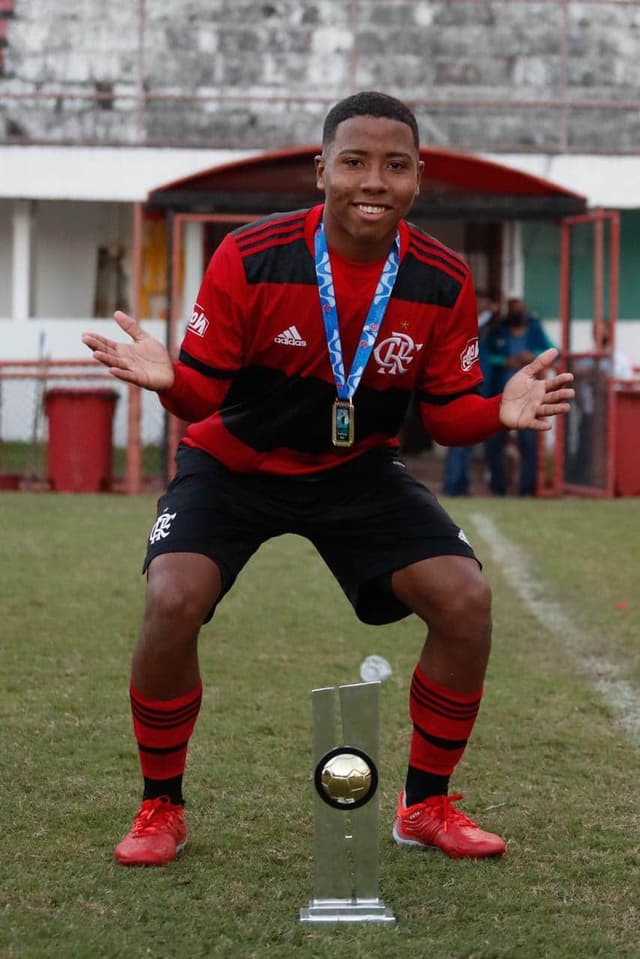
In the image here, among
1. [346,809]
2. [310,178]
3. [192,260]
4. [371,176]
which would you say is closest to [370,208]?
[371,176]

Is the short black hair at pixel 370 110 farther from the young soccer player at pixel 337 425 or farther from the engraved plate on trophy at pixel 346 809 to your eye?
the engraved plate on trophy at pixel 346 809

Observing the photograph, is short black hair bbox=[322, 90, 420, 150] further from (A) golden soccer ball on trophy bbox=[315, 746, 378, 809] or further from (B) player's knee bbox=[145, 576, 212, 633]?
(A) golden soccer ball on trophy bbox=[315, 746, 378, 809]

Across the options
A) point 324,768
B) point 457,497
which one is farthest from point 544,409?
point 457,497

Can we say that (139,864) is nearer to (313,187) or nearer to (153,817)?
(153,817)

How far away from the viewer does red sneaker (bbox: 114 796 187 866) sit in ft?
13.5

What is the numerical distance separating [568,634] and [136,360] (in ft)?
13.9

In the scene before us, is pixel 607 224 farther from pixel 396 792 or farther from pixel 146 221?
pixel 396 792

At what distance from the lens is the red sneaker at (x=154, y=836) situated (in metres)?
4.13

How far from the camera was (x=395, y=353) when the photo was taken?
14.2 feet

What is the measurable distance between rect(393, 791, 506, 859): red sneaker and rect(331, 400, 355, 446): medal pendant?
1.06 meters

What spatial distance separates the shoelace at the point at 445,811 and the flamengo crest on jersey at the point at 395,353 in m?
1.23

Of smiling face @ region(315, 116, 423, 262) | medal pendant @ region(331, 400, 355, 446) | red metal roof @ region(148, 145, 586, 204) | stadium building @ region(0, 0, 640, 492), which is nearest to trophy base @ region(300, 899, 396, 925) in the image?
medal pendant @ region(331, 400, 355, 446)

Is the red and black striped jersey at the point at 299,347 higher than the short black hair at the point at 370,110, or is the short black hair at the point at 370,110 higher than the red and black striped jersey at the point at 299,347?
the short black hair at the point at 370,110

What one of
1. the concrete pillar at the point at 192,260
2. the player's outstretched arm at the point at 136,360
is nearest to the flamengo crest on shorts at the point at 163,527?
the player's outstretched arm at the point at 136,360
